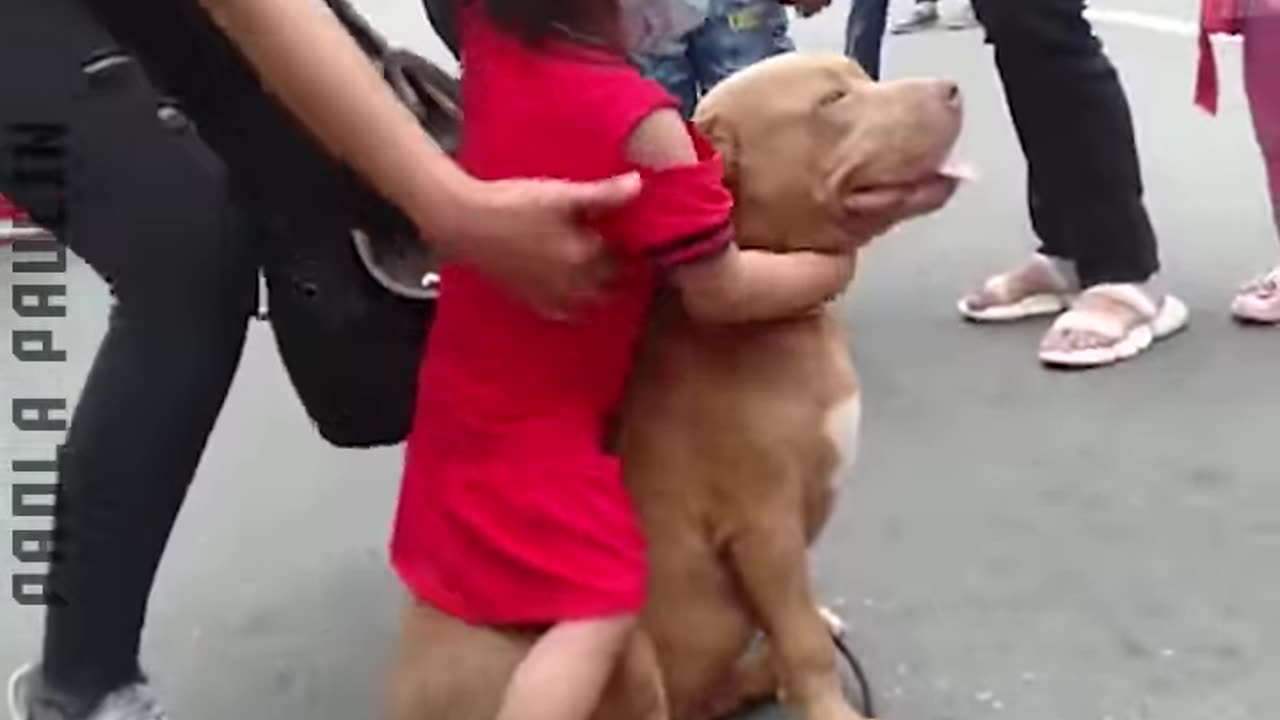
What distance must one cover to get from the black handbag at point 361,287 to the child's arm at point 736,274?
0.98 feet

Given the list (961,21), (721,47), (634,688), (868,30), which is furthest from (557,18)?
(961,21)

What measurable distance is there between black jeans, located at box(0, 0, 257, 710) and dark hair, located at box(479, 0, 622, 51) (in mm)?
298

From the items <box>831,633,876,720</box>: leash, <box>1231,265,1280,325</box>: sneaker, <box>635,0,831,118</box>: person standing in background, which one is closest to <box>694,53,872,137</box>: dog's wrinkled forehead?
<box>831,633,876,720</box>: leash

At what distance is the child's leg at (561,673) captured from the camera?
127 cm

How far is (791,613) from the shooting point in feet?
4.52

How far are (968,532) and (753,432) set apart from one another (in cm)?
54

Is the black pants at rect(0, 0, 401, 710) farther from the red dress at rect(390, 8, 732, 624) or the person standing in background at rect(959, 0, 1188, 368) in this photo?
the person standing in background at rect(959, 0, 1188, 368)

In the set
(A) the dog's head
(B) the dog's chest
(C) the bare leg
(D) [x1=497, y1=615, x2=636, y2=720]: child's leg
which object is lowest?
(C) the bare leg

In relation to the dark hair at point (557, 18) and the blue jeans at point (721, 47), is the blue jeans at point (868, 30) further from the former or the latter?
the dark hair at point (557, 18)

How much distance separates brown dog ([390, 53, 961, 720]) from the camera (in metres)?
1.32

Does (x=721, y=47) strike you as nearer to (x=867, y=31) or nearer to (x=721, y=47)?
(x=721, y=47)

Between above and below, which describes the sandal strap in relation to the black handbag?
below

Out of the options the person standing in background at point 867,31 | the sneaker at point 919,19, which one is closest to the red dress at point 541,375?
the person standing in background at point 867,31

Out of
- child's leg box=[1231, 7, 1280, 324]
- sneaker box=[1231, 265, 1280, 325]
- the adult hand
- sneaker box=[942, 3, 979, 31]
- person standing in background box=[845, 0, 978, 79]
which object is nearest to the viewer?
the adult hand
